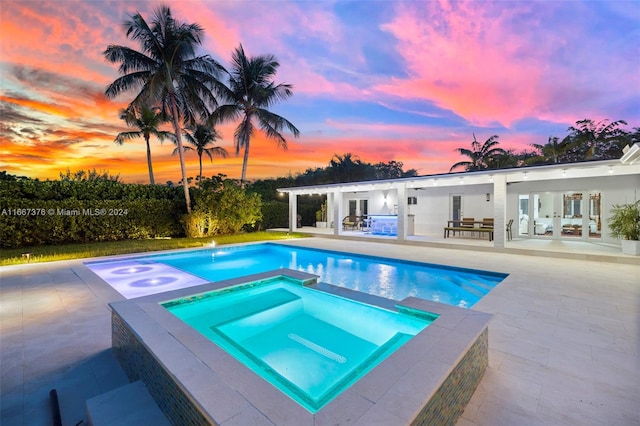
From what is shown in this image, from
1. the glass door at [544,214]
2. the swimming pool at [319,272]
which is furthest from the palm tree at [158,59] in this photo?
the glass door at [544,214]

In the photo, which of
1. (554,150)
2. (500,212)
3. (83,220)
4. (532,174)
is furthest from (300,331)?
(554,150)

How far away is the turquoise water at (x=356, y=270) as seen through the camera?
6305mm

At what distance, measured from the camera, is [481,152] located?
75.8 ft

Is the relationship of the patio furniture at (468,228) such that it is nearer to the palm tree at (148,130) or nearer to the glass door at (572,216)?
the glass door at (572,216)

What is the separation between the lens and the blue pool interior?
2912 millimetres

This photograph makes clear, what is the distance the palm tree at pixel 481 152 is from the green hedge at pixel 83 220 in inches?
821

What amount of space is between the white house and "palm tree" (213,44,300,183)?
428 centimetres

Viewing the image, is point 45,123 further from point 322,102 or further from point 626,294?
point 626,294

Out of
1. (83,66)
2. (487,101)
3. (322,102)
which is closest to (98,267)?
(83,66)

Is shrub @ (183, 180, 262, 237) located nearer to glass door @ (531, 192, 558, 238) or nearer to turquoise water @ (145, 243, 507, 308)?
turquoise water @ (145, 243, 507, 308)

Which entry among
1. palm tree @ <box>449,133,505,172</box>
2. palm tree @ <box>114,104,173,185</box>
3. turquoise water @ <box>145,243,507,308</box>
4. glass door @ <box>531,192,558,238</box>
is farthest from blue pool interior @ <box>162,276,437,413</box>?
palm tree @ <box>449,133,505,172</box>

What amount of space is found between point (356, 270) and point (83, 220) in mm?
10638

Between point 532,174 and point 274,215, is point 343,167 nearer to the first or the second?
point 274,215

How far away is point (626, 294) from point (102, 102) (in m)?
19.3
